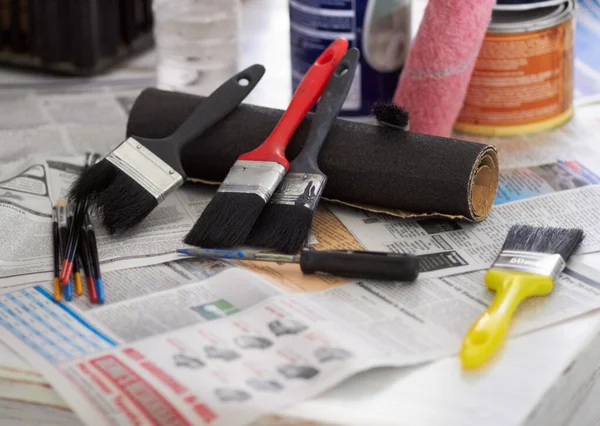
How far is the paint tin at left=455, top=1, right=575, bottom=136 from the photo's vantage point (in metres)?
0.91

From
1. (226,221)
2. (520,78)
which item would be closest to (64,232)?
(226,221)

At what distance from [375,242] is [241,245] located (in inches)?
4.7

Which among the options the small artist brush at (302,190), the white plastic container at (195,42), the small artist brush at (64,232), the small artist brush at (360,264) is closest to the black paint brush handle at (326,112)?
the small artist brush at (302,190)

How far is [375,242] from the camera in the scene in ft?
2.48

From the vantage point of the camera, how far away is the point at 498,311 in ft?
2.03

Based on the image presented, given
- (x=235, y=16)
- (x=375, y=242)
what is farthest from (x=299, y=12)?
(x=375, y=242)

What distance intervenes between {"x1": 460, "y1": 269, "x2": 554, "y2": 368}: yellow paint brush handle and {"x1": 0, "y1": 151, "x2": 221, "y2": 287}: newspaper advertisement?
0.86ft

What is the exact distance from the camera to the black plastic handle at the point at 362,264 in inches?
26.7

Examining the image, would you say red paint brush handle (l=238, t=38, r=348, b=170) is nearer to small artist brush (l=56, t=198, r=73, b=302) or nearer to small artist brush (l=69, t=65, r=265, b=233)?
small artist brush (l=69, t=65, r=265, b=233)

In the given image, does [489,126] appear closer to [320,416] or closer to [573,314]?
[573,314]

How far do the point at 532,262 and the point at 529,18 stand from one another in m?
0.38

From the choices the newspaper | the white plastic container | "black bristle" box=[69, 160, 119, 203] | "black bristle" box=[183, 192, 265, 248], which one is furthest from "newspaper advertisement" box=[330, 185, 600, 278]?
the white plastic container

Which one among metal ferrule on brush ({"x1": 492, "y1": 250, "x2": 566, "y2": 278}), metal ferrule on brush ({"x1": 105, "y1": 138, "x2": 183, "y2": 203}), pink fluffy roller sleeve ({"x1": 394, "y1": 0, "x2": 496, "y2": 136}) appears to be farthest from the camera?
pink fluffy roller sleeve ({"x1": 394, "y1": 0, "x2": 496, "y2": 136})

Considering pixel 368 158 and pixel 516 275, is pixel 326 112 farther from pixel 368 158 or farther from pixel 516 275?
pixel 516 275
